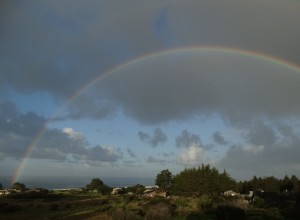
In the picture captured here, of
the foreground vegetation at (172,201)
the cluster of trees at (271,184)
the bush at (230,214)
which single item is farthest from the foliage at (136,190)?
the bush at (230,214)

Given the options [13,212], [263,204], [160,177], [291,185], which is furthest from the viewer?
[291,185]

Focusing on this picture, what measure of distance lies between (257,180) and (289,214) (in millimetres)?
78292

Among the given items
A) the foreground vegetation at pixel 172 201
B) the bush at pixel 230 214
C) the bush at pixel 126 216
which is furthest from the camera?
the foreground vegetation at pixel 172 201

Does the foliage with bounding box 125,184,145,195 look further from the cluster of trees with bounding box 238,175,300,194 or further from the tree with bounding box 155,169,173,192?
the cluster of trees with bounding box 238,175,300,194

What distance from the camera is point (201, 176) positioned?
72188 millimetres

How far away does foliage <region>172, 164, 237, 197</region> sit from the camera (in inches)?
2726

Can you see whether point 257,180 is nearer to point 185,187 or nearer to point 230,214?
point 185,187

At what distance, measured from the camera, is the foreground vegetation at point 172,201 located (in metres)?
29.7

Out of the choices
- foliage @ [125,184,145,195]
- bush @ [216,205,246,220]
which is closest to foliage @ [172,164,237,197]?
foliage @ [125,184,145,195]

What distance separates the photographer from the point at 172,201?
46719mm

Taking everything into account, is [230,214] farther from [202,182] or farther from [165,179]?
[165,179]

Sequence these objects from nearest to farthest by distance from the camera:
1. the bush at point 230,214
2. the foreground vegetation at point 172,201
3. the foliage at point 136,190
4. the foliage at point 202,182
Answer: the bush at point 230,214 → the foreground vegetation at point 172,201 → the foliage at point 202,182 → the foliage at point 136,190

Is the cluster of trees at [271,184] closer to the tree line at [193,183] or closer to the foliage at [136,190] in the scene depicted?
the tree line at [193,183]

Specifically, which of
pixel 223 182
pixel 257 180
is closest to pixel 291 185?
Result: pixel 257 180
